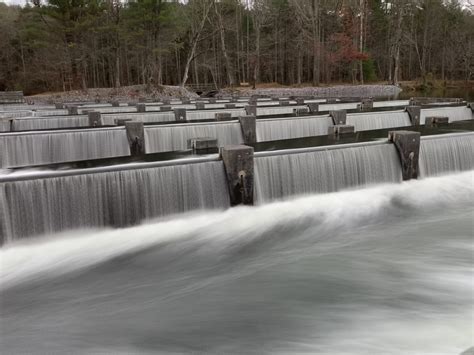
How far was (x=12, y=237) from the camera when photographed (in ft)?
26.6

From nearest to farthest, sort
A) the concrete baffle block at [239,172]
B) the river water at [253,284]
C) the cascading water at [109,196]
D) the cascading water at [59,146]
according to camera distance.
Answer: the river water at [253,284], the cascading water at [109,196], the concrete baffle block at [239,172], the cascading water at [59,146]

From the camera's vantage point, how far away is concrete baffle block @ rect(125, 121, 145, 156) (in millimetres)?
13930

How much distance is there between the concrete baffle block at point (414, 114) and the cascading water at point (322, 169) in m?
8.45

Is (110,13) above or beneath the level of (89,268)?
above

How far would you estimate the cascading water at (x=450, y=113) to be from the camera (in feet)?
70.6

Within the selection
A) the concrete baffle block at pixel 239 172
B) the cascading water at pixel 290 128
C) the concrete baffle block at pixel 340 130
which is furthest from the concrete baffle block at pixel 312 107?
the concrete baffle block at pixel 239 172

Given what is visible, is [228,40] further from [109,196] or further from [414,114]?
[109,196]

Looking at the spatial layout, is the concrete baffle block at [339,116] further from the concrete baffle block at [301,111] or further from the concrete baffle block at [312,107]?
the concrete baffle block at [312,107]

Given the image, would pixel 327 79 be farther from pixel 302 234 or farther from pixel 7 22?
pixel 302 234

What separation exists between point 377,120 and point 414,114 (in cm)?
210

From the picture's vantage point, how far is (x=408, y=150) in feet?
40.1

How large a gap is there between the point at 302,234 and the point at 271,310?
3.38 m

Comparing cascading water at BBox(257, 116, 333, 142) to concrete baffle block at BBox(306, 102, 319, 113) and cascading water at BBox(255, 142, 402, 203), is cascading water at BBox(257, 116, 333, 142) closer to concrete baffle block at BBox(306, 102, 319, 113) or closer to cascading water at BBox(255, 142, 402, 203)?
concrete baffle block at BBox(306, 102, 319, 113)

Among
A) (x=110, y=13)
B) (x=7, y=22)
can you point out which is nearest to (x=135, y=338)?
(x=110, y=13)
